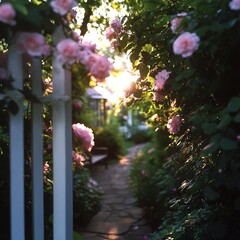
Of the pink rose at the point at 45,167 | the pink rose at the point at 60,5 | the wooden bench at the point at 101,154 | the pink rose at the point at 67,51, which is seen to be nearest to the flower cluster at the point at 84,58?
the pink rose at the point at 67,51

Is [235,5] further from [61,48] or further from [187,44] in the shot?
[61,48]

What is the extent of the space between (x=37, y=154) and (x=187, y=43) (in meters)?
0.96

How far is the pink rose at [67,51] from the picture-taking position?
1.79 meters

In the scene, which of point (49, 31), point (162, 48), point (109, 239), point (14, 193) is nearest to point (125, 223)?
point (109, 239)

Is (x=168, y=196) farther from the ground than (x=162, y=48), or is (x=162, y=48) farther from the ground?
(x=162, y=48)

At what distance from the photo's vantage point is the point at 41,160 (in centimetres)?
216

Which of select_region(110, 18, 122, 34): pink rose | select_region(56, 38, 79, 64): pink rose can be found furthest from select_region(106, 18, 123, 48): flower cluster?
select_region(56, 38, 79, 64): pink rose

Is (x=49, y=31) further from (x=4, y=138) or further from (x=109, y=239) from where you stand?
(x=109, y=239)

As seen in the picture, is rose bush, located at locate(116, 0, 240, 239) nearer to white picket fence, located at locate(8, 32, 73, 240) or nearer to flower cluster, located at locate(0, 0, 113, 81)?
flower cluster, located at locate(0, 0, 113, 81)

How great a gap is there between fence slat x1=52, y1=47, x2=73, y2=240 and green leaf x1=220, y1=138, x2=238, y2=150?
0.81 metres

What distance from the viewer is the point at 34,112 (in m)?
2.10

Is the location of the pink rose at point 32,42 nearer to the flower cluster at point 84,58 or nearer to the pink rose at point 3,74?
the flower cluster at point 84,58

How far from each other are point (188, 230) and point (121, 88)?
1.12 m

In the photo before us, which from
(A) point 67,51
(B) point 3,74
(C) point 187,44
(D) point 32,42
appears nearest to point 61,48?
(A) point 67,51
